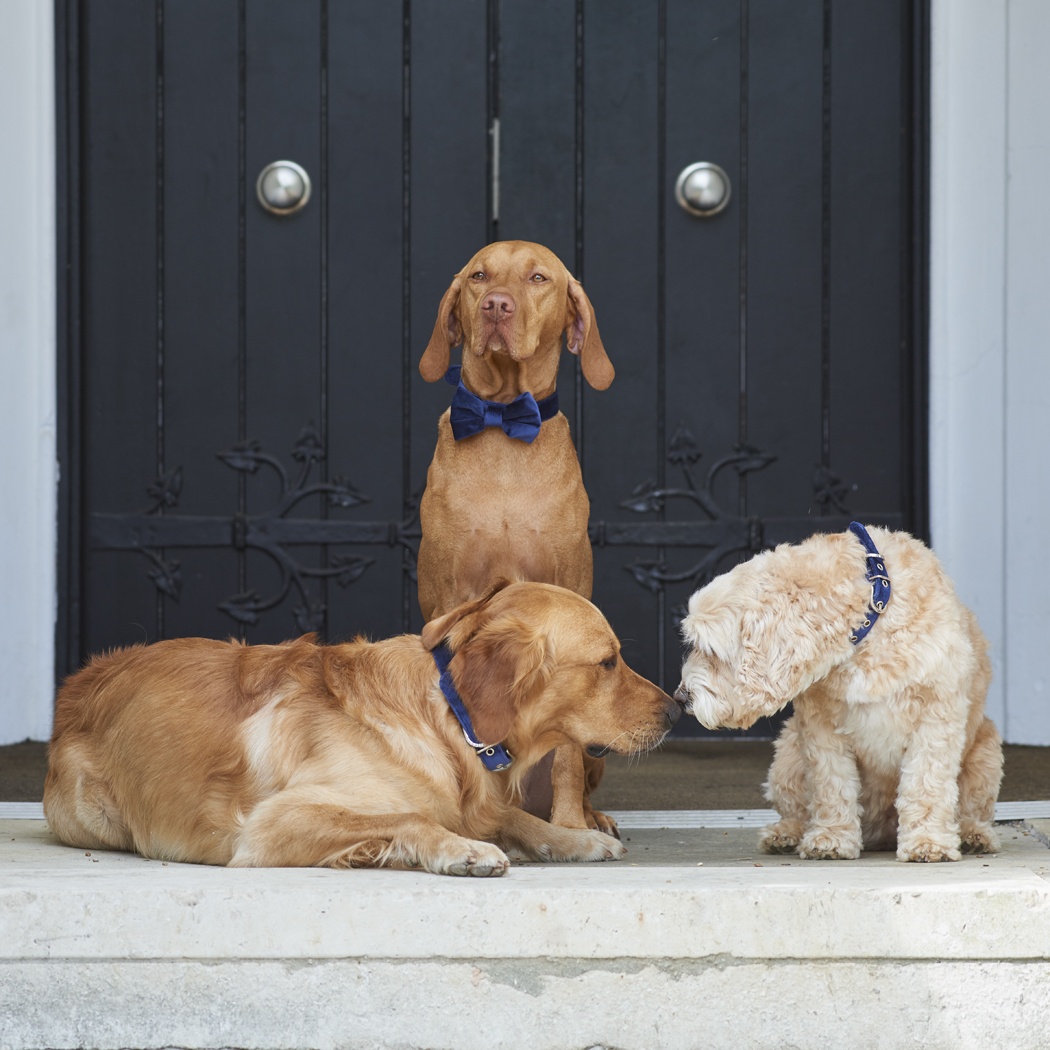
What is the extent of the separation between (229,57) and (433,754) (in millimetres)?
3397

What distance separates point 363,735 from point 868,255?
10.6ft

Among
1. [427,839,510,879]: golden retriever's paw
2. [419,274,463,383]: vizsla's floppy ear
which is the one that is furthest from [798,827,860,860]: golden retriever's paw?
[419,274,463,383]: vizsla's floppy ear

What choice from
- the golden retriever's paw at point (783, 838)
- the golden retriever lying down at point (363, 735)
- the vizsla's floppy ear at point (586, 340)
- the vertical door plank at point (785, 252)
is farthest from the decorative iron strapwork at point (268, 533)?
the golden retriever's paw at point (783, 838)

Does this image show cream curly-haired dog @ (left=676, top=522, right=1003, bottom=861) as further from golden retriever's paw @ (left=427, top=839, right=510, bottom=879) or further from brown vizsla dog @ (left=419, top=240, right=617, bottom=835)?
brown vizsla dog @ (left=419, top=240, right=617, bottom=835)

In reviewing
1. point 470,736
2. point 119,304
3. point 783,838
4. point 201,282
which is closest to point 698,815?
point 783,838

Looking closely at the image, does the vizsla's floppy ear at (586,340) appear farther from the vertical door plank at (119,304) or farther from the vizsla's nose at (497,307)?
the vertical door plank at (119,304)

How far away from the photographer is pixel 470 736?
2.60 metres

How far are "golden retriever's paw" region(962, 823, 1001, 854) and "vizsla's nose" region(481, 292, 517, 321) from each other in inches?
62.2

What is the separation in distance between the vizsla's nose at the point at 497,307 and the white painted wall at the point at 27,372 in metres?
2.20

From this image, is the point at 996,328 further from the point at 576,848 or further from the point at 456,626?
the point at 456,626

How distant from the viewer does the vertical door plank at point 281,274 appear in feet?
16.7

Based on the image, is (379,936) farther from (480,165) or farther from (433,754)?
(480,165)

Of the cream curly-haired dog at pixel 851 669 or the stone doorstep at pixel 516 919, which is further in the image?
the cream curly-haired dog at pixel 851 669

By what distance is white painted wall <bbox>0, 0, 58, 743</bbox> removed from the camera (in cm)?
484
